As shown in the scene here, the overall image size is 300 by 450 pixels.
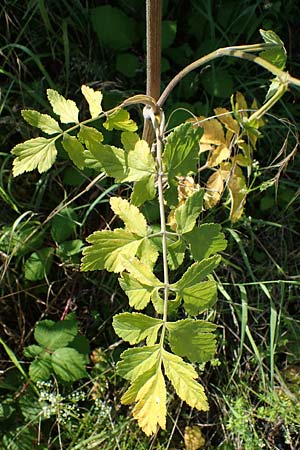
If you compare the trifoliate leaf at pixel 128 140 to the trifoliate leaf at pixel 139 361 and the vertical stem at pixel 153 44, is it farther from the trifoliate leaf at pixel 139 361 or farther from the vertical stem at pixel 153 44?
the trifoliate leaf at pixel 139 361

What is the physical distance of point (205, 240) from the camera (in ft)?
3.83

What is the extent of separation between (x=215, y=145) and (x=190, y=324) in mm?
708

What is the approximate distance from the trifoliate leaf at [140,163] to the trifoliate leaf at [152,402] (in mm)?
369

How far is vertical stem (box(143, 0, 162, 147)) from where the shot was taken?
1.15m

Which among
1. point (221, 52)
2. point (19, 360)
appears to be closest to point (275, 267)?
point (19, 360)

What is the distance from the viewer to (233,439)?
71.8 inches

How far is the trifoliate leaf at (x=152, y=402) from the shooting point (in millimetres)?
1072

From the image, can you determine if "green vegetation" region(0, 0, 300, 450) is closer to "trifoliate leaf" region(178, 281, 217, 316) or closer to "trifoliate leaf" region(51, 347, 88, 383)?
"trifoliate leaf" region(51, 347, 88, 383)

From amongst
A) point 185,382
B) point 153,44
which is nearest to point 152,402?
point 185,382

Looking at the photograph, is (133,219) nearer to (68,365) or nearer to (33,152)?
(33,152)

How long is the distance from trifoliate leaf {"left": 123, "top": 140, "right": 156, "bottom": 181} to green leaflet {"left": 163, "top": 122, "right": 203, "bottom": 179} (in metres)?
0.03

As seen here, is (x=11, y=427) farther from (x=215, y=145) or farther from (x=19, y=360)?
(x=215, y=145)

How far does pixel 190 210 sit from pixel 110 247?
168 millimetres

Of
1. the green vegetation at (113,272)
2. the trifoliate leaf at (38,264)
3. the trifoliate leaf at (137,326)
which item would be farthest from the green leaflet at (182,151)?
the trifoliate leaf at (38,264)
